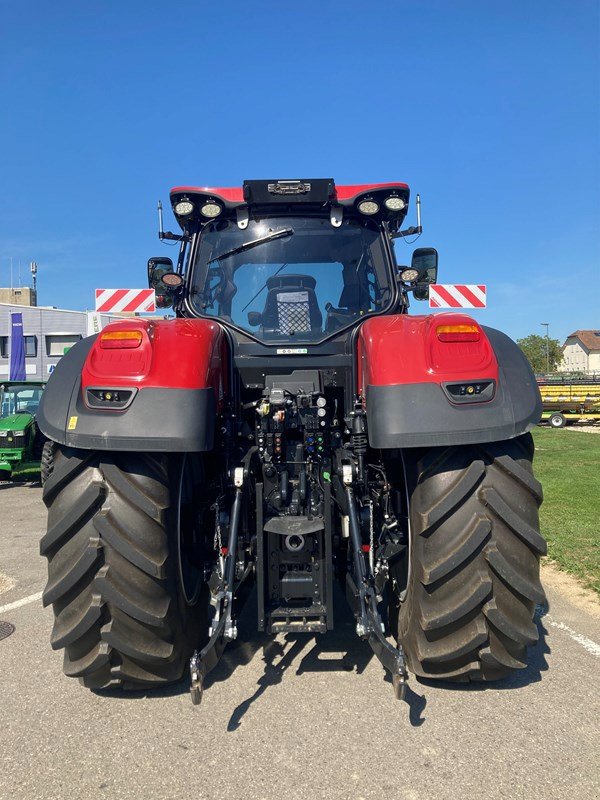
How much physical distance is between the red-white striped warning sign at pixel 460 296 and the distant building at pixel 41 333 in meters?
30.5

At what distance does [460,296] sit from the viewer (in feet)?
22.2

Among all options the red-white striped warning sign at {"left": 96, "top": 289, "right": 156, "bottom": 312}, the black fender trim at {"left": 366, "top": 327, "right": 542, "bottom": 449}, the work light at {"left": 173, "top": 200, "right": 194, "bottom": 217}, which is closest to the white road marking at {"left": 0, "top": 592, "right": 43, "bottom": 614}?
the work light at {"left": 173, "top": 200, "right": 194, "bottom": 217}

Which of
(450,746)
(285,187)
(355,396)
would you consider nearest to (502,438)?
(355,396)

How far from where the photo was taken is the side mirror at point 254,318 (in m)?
3.68

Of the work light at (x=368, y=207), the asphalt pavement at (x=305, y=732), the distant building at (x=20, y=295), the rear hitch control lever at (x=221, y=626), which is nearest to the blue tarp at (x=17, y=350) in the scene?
the distant building at (x=20, y=295)

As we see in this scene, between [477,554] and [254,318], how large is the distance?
2.00 metres

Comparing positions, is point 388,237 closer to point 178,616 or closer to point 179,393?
point 179,393

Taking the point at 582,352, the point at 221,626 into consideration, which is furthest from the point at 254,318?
the point at 582,352

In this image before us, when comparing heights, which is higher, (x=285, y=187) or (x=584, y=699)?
(x=285, y=187)

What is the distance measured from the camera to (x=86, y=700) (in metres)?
2.83

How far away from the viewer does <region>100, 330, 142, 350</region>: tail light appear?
8.68ft

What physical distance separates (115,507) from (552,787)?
2044 millimetres

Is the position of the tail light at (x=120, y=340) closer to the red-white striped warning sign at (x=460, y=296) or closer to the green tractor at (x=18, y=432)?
the red-white striped warning sign at (x=460, y=296)

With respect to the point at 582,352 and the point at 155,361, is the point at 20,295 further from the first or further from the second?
the point at 582,352
